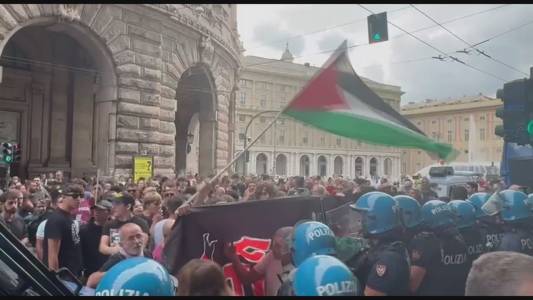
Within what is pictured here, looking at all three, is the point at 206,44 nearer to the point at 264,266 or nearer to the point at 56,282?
the point at 264,266

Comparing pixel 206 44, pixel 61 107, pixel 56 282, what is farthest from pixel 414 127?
pixel 61 107

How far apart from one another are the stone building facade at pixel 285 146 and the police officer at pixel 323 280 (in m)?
49.5

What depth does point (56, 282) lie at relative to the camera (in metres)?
2.62

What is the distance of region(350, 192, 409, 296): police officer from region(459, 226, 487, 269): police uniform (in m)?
1.01

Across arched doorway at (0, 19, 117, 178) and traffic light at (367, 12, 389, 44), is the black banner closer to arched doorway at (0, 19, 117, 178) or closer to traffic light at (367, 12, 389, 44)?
traffic light at (367, 12, 389, 44)

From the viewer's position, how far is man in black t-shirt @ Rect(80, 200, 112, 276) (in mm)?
5648

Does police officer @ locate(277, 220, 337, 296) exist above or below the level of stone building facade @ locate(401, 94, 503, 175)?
below

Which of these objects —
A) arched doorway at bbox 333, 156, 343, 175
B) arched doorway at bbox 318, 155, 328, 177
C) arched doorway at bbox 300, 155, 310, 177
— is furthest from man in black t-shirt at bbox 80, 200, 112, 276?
arched doorway at bbox 333, 156, 343, 175

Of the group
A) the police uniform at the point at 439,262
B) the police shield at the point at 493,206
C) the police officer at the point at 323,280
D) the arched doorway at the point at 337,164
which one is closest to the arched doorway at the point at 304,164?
the arched doorway at the point at 337,164

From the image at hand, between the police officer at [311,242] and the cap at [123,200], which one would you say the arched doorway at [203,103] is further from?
the police officer at [311,242]

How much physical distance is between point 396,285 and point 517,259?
108cm

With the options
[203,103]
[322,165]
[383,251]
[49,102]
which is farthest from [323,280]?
[322,165]

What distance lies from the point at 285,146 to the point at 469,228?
249ft

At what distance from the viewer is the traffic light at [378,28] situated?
35.4 feet
